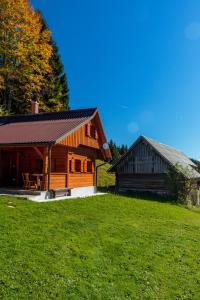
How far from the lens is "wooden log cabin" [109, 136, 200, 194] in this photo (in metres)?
25.6

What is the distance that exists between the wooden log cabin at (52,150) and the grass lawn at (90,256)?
4.09m

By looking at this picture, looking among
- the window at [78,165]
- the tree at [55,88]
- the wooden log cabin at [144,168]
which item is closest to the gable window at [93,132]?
the window at [78,165]

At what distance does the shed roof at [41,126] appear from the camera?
56.6 ft

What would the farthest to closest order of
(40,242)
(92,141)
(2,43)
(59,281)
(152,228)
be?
(2,43)
(92,141)
(152,228)
(40,242)
(59,281)

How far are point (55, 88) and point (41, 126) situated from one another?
19529 mm

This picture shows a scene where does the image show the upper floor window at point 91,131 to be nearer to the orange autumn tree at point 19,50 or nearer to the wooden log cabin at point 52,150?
the wooden log cabin at point 52,150

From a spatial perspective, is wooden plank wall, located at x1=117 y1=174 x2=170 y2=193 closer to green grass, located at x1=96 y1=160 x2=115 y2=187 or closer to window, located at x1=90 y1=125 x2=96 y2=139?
green grass, located at x1=96 y1=160 x2=115 y2=187

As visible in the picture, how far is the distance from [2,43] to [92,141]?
14.6m

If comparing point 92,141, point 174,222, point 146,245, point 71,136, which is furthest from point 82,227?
point 92,141

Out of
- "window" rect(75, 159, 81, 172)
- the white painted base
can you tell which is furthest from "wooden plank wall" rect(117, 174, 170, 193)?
"window" rect(75, 159, 81, 172)

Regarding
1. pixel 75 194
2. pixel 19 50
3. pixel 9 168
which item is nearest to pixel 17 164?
pixel 9 168

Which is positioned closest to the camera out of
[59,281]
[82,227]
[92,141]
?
[59,281]

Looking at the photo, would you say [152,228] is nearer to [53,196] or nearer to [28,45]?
[53,196]

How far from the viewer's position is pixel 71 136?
757 inches
